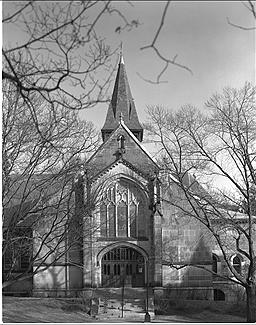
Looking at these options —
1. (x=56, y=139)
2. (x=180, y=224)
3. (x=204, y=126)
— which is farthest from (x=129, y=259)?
(x=56, y=139)

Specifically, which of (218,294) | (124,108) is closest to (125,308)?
(218,294)

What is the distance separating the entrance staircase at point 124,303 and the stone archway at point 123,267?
0.41m

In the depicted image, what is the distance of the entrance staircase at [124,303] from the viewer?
15031 mm

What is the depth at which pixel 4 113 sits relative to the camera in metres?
7.39

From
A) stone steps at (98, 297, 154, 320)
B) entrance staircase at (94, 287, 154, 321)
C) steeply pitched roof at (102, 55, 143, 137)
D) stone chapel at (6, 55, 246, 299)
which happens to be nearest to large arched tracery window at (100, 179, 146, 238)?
stone chapel at (6, 55, 246, 299)

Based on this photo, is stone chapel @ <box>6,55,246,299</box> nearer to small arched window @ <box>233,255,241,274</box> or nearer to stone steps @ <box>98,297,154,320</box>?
stone steps @ <box>98,297,154,320</box>

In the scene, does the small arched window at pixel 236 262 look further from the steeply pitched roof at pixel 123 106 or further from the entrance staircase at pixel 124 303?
the steeply pitched roof at pixel 123 106

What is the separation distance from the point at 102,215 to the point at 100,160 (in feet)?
7.08

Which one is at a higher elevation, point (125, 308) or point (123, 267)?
point (123, 267)

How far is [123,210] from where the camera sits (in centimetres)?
1800

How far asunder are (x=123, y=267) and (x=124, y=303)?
1.91 metres

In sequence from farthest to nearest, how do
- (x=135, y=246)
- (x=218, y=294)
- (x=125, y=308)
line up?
(x=218, y=294), (x=135, y=246), (x=125, y=308)

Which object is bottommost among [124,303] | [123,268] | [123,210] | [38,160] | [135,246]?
[124,303]

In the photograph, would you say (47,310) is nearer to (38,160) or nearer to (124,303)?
(124,303)
